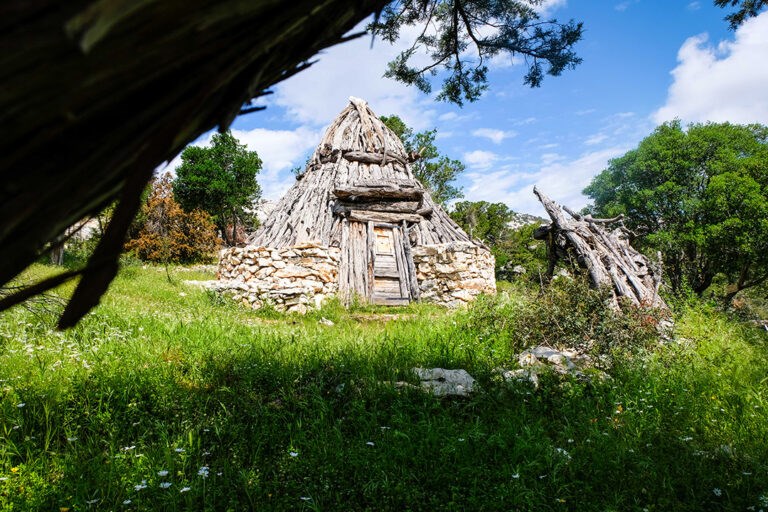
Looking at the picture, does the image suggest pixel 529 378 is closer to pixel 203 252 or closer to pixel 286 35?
pixel 286 35

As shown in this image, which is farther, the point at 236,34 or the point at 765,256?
the point at 765,256

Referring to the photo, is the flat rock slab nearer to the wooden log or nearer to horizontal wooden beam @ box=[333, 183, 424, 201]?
horizontal wooden beam @ box=[333, 183, 424, 201]

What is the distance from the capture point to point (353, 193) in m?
12.3

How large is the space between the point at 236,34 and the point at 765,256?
18.4 meters

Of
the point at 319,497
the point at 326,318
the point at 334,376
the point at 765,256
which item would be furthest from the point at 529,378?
the point at 765,256

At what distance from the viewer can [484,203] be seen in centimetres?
2269

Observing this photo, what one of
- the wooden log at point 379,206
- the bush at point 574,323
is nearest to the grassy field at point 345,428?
the bush at point 574,323

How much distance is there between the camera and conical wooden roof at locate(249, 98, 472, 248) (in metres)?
12.6

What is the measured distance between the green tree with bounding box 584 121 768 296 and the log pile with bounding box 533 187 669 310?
5.64 m

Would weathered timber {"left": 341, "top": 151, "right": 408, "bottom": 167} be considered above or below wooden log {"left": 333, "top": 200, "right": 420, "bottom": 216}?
above

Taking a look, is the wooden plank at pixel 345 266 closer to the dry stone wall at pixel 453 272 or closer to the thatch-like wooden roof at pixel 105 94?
the dry stone wall at pixel 453 272

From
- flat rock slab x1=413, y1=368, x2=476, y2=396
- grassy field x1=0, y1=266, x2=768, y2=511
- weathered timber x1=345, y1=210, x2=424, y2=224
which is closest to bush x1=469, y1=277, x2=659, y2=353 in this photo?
grassy field x1=0, y1=266, x2=768, y2=511

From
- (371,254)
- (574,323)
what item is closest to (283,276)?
(371,254)

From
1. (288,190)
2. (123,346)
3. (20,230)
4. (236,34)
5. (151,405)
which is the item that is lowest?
(151,405)
